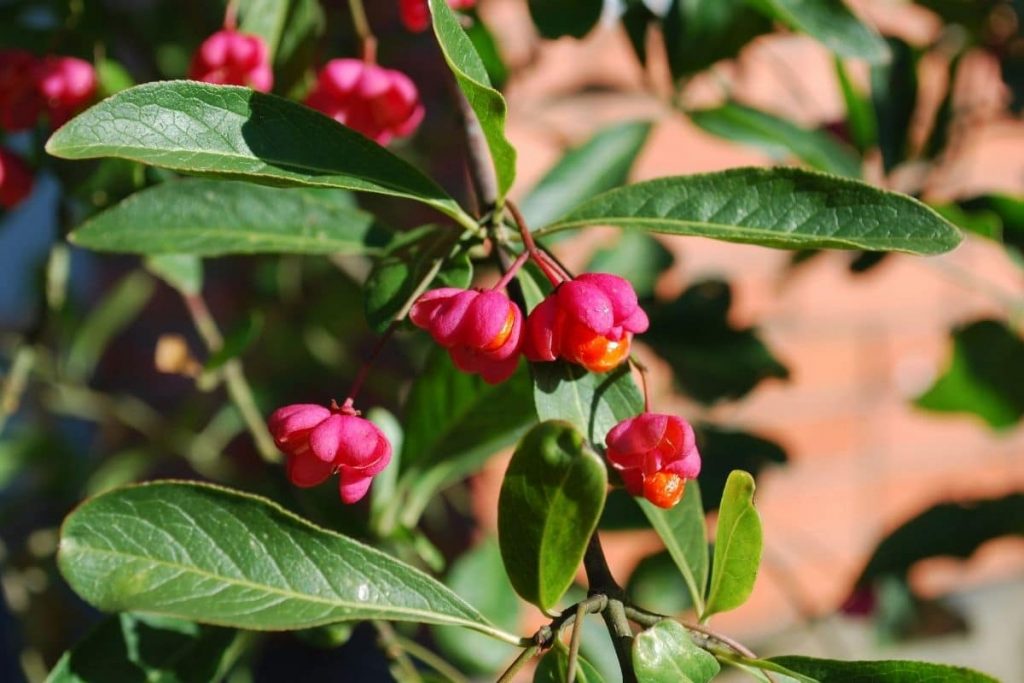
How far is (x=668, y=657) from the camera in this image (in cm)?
48

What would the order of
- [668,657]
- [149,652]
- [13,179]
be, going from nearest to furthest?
[668,657], [149,652], [13,179]

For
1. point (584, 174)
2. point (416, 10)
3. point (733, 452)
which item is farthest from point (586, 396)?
point (733, 452)

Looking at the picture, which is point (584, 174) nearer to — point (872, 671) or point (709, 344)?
point (709, 344)

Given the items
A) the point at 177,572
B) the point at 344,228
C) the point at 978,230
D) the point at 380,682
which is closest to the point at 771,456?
the point at 978,230

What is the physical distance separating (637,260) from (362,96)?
0.37 metres

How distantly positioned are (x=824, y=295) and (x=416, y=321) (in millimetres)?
1276

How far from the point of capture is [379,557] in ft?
1.81

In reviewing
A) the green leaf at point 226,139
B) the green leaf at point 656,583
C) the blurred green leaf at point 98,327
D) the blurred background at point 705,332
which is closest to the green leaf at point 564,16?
the blurred background at point 705,332

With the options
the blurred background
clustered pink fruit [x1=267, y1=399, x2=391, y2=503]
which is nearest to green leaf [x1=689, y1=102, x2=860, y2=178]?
the blurred background

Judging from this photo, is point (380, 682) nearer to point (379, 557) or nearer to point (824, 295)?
point (824, 295)

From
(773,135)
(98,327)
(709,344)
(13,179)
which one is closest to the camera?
(13,179)

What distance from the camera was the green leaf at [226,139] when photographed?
47cm

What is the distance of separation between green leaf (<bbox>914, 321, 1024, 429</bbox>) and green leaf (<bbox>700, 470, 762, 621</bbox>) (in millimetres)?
612

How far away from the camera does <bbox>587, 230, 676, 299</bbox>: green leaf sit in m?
0.96
